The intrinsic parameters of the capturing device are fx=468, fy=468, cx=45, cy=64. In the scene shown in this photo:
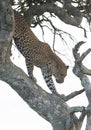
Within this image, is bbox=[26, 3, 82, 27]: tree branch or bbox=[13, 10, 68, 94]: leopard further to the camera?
bbox=[13, 10, 68, 94]: leopard

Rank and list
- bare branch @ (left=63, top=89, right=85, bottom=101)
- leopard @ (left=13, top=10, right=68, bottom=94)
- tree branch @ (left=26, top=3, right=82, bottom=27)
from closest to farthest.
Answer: bare branch @ (left=63, top=89, right=85, bottom=101) → tree branch @ (left=26, top=3, right=82, bottom=27) → leopard @ (left=13, top=10, right=68, bottom=94)

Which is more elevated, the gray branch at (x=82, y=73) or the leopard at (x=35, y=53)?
the gray branch at (x=82, y=73)

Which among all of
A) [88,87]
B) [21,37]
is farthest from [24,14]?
[88,87]

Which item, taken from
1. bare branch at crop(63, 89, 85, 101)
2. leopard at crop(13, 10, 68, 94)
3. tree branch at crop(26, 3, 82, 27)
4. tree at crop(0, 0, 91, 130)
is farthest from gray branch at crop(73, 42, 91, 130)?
leopard at crop(13, 10, 68, 94)

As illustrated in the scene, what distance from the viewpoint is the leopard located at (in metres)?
7.88

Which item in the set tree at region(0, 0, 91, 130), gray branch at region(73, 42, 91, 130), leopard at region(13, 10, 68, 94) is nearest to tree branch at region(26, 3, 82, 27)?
tree at region(0, 0, 91, 130)

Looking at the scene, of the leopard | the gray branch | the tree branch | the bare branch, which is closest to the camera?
the gray branch

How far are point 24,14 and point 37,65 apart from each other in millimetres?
1043

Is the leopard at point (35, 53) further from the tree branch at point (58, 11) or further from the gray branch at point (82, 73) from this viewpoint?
the gray branch at point (82, 73)

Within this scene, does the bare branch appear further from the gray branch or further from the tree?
the gray branch

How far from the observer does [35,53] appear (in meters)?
8.30

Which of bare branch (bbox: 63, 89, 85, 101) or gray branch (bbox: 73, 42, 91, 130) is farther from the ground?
gray branch (bbox: 73, 42, 91, 130)

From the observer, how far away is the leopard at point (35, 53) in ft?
25.9

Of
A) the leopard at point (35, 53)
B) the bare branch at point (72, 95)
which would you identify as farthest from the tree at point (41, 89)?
the leopard at point (35, 53)
